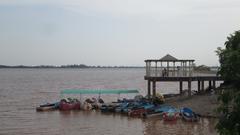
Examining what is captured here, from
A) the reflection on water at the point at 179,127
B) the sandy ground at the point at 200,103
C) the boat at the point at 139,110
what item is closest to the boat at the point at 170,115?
the reflection on water at the point at 179,127

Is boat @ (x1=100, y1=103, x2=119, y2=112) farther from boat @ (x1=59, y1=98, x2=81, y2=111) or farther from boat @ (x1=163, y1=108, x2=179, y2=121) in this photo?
boat @ (x1=163, y1=108, x2=179, y2=121)

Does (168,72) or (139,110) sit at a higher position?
(168,72)

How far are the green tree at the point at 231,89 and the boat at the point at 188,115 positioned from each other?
871 inches

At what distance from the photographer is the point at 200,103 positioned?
119 feet

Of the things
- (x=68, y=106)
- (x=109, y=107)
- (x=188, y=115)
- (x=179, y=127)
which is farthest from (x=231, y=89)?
(x=68, y=106)

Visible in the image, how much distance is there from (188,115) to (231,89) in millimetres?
22482

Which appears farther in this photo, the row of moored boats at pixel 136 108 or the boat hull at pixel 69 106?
the boat hull at pixel 69 106

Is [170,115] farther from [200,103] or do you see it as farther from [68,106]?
[68,106]

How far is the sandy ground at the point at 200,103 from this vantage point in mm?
33516

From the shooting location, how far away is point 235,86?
10656 millimetres

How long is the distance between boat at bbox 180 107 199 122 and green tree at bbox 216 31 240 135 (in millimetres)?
22132

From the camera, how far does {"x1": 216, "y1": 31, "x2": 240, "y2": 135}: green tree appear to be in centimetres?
987

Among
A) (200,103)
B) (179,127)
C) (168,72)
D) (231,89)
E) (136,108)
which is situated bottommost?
(179,127)

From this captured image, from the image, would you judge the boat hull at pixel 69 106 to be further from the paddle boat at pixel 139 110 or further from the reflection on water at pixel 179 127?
the reflection on water at pixel 179 127
